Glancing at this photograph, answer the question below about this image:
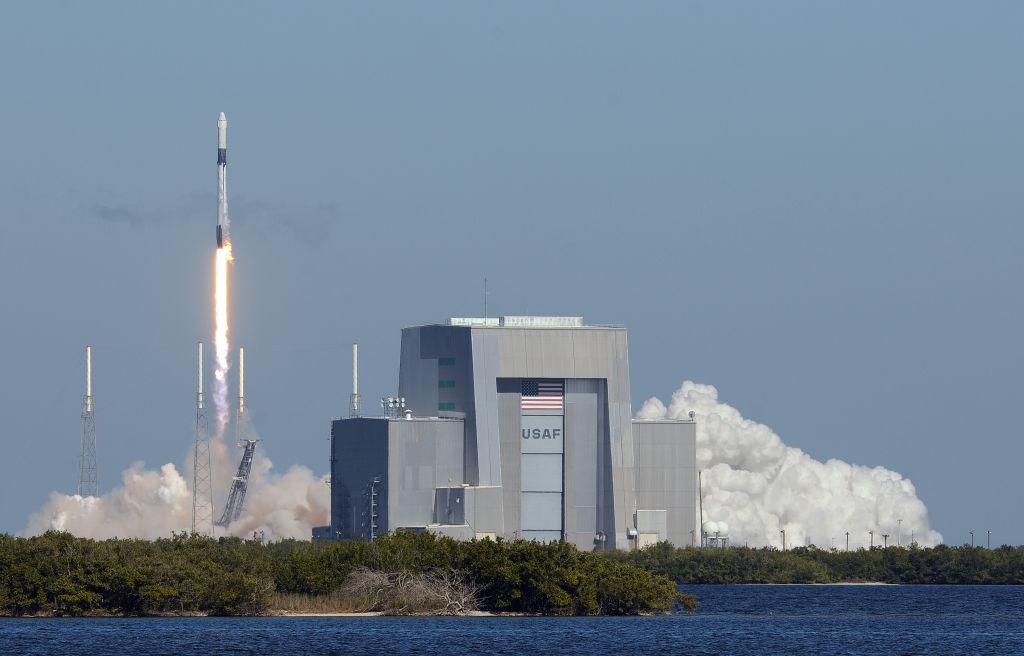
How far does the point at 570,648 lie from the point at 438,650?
681cm

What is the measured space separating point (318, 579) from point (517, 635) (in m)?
19.4

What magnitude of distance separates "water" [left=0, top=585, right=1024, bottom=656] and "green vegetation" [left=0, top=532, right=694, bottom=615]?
144cm

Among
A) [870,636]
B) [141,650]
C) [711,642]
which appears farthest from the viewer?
[870,636]

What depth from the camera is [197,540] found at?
143 metres

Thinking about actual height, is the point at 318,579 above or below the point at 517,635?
above

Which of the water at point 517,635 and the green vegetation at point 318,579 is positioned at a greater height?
the green vegetation at point 318,579

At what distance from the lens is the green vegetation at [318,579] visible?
436 feet

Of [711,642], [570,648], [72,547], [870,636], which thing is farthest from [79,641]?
[870,636]

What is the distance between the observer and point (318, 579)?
141125 millimetres

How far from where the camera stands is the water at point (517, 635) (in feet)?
385

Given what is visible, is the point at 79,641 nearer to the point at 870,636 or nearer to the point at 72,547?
the point at 72,547

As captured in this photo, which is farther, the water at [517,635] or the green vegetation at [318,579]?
the green vegetation at [318,579]

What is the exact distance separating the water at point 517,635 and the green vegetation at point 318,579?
1437 millimetres

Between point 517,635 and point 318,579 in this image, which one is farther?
point 318,579
